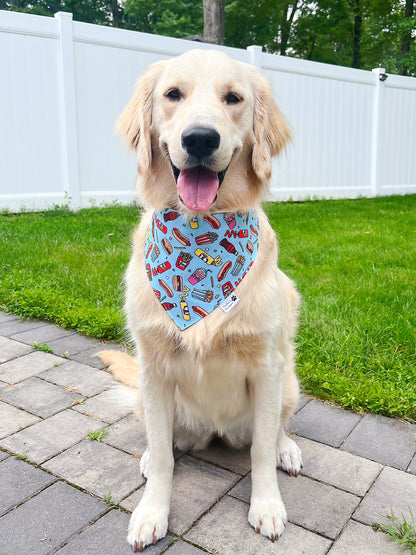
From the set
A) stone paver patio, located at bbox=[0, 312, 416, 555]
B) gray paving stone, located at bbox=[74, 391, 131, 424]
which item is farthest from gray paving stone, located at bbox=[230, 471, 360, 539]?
gray paving stone, located at bbox=[74, 391, 131, 424]

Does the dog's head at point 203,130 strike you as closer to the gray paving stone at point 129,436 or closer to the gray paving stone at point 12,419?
the gray paving stone at point 129,436

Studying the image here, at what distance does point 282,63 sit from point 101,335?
7.30 meters

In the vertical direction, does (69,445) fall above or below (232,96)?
below

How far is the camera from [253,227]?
216 centimetres

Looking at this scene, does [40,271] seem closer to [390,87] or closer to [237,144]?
[237,144]

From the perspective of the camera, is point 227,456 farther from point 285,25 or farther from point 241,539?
point 285,25

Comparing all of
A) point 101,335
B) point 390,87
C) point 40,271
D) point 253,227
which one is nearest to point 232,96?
point 253,227

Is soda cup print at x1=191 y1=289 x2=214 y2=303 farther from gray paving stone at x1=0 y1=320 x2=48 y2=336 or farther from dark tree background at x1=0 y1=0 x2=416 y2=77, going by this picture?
dark tree background at x1=0 y1=0 x2=416 y2=77

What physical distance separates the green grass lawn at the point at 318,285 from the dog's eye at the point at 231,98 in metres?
1.61

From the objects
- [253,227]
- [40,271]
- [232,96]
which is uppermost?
[232,96]

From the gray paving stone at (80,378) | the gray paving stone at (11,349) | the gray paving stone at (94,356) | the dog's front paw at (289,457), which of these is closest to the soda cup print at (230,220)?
the dog's front paw at (289,457)

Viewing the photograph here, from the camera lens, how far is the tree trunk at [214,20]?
10.8 meters

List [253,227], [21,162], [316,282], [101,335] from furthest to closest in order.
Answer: [21,162]
[316,282]
[101,335]
[253,227]

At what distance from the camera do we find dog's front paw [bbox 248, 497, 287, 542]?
1853mm
